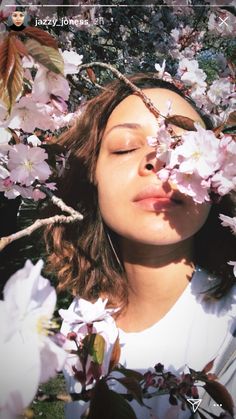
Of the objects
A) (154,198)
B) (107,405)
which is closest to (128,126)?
(154,198)

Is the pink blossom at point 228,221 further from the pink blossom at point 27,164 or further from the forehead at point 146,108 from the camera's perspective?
the pink blossom at point 27,164

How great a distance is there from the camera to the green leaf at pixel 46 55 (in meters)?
0.87

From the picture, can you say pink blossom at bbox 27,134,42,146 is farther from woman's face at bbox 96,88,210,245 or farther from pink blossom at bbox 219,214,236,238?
pink blossom at bbox 219,214,236,238

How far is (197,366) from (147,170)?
468 millimetres

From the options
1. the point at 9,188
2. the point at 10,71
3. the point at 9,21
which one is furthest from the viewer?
the point at 9,188

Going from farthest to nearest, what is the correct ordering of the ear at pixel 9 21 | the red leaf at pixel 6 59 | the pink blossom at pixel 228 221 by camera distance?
the pink blossom at pixel 228 221 → the ear at pixel 9 21 → the red leaf at pixel 6 59

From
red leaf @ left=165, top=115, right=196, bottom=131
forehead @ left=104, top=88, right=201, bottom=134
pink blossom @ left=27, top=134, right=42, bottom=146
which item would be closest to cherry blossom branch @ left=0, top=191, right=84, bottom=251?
pink blossom @ left=27, top=134, right=42, bottom=146

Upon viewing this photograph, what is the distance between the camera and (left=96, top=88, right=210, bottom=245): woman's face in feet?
3.45

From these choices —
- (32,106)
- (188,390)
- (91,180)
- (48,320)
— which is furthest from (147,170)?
(188,390)

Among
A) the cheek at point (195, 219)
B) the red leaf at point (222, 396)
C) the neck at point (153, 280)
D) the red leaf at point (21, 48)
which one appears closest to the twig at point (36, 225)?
the neck at point (153, 280)

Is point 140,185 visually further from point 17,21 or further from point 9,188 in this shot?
point 17,21

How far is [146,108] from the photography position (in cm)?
108

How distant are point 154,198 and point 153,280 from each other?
0.21 meters

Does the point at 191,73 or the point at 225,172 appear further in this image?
the point at 191,73
